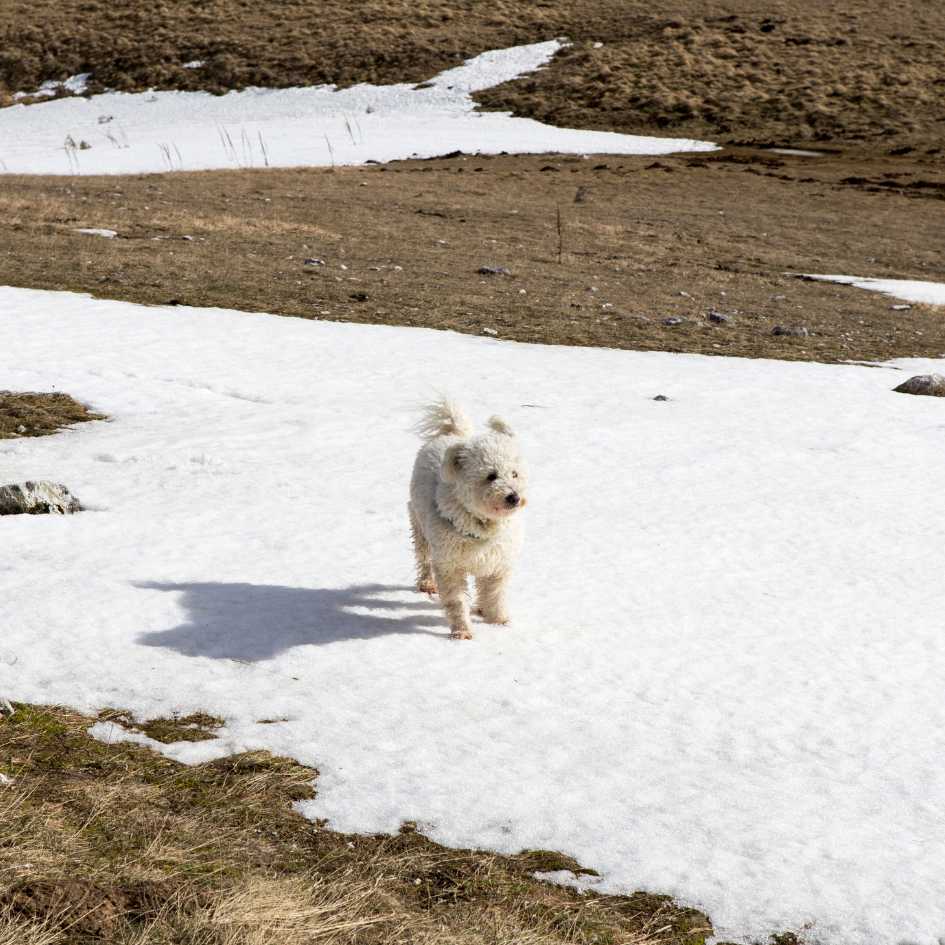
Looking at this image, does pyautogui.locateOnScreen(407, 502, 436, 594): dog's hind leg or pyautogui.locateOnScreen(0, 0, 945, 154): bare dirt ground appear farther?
pyautogui.locateOnScreen(0, 0, 945, 154): bare dirt ground

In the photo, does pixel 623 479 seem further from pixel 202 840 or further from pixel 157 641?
pixel 202 840

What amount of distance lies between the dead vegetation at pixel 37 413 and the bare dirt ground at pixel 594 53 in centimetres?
4848

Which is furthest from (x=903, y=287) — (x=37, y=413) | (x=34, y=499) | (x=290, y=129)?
(x=290, y=129)

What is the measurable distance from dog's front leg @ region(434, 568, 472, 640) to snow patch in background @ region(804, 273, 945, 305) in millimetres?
19953

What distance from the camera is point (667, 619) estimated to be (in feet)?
27.2

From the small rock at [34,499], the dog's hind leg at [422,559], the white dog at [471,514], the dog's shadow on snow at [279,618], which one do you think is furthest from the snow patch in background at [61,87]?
the white dog at [471,514]

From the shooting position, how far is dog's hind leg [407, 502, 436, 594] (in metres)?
8.54

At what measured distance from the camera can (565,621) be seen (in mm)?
8141

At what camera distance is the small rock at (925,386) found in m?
16.1

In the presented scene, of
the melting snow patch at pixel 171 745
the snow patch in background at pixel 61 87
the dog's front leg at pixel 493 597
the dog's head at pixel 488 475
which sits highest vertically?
the snow patch in background at pixel 61 87

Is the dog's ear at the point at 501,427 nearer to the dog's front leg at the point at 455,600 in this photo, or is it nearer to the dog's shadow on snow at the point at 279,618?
the dog's front leg at the point at 455,600

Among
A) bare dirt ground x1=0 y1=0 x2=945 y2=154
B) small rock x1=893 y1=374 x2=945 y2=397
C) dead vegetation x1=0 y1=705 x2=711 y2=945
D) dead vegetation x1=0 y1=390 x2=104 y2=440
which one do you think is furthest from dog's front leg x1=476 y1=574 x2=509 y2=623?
bare dirt ground x1=0 y1=0 x2=945 y2=154

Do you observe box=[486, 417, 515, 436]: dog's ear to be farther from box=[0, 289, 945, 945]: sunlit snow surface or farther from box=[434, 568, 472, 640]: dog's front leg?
box=[0, 289, 945, 945]: sunlit snow surface

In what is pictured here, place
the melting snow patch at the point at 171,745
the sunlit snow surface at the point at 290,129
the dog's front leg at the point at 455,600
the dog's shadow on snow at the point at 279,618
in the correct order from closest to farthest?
1. the melting snow patch at the point at 171,745
2. the dog's shadow on snow at the point at 279,618
3. the dog's front leg at the point at 455,600
4. the sunlit snow surface at the point at 290,129
